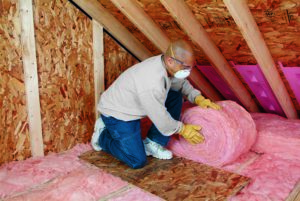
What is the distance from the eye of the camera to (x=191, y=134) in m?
2.09

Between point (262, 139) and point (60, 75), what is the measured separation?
1.75m

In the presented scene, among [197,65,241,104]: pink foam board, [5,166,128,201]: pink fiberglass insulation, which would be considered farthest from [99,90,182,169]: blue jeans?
[197,65,241,104]: pink foam board

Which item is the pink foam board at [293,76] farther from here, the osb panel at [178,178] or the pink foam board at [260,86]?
the osb panel at [178,178]

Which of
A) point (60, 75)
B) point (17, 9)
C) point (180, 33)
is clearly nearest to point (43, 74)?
point (60, 75)

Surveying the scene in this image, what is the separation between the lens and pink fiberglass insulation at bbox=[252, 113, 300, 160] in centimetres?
226

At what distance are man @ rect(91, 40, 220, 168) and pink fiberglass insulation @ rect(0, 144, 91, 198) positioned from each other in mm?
290

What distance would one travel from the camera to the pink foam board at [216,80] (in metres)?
2.81

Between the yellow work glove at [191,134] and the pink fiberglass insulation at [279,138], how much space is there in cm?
61

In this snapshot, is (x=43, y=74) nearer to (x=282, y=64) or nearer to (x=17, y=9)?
(x=17, y=9)

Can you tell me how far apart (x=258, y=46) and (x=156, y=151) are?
1.11 m

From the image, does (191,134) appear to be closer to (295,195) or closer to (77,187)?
(295,195)

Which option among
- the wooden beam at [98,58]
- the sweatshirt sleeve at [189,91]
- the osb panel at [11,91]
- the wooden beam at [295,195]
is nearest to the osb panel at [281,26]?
the sweatshirt sleeve at [189,91]

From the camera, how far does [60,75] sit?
7.68 feet

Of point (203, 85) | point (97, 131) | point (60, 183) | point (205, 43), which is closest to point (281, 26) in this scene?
point (205, 43)
